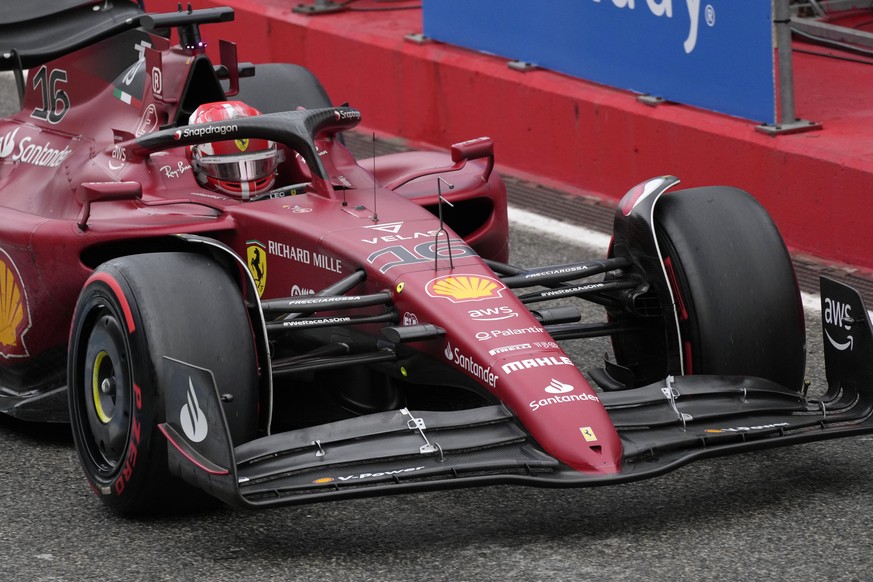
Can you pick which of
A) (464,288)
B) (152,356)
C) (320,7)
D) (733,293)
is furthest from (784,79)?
(152,356)

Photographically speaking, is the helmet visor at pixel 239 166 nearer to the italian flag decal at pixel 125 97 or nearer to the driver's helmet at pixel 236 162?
the driver's helmet at pixel 236 162

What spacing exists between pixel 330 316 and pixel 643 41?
12.1 feet

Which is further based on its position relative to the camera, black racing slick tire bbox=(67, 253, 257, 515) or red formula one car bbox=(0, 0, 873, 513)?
black racing slick tire bbox=(67, 253, 257, 515)

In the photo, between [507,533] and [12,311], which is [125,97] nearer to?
[12,311]

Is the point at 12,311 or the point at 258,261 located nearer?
the point at 258,261

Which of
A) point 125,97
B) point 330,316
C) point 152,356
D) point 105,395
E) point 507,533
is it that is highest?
point 125,97

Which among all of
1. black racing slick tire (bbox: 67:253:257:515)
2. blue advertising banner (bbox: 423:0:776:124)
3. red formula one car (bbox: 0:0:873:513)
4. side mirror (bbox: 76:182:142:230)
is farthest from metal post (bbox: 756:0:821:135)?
black racing slick tire (bbox: 67:253:257:515)

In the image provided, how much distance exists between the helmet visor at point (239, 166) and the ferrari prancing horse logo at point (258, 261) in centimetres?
36

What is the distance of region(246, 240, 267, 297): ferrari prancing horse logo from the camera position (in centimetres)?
555

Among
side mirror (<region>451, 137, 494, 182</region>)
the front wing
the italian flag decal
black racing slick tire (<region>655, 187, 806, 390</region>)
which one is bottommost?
the front wing

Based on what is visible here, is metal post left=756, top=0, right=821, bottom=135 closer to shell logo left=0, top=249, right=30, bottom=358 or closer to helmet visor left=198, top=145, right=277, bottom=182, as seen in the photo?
helmet visor left=198, top=145, right=277, bottom=182

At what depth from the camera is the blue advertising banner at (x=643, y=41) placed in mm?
7789

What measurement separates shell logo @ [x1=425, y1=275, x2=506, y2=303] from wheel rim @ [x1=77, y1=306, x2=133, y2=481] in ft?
3.17

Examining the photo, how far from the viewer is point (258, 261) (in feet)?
18.3
